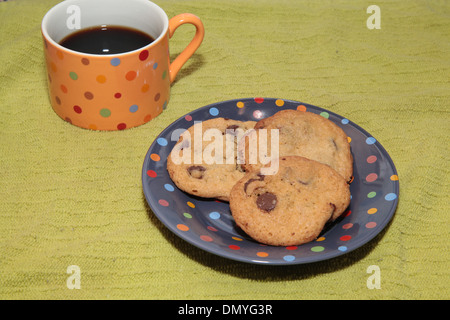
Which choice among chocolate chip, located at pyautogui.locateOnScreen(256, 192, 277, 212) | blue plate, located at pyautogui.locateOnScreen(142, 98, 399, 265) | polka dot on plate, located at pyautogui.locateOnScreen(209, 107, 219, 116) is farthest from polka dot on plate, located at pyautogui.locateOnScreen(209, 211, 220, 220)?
polka dot on plate, located at pyautogui.locateOnScreen(209, 107, 219, 116)

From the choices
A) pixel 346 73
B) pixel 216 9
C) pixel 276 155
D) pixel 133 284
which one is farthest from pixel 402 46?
pixel 133 284

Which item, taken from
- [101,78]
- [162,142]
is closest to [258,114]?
[162,142]

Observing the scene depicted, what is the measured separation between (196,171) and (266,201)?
152 millimetres

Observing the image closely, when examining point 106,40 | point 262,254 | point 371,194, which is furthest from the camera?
point 106,40

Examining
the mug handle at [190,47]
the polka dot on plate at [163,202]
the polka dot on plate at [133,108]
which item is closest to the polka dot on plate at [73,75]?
the polka dot on plate at [133,108]

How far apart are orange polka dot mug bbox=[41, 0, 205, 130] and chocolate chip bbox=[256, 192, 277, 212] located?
39 cm

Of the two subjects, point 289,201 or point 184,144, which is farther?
point 184,144

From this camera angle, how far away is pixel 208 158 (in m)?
0.97

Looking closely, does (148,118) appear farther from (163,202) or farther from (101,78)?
(163,202)

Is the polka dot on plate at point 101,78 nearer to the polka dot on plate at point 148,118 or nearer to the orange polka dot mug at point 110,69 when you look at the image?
the orange polka dot mug at point 110,69

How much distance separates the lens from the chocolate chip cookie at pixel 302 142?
937mm

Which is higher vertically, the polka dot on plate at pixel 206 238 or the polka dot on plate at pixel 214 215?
the polka dot on plate at pixel 206 238

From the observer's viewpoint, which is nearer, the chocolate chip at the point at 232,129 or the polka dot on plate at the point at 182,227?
the polka dot on plate at the point at 182,227

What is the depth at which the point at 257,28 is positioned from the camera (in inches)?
57.4
